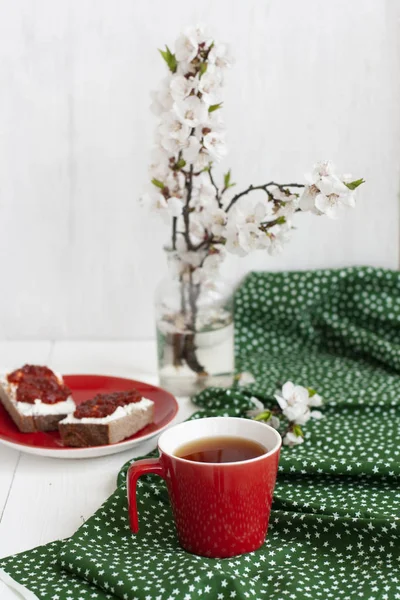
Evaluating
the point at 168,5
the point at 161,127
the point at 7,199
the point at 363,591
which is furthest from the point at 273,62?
the point at 363,591

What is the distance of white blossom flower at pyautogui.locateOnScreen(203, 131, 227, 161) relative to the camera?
1.11 metres

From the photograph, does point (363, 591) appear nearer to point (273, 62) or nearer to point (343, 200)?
point (343, 200)

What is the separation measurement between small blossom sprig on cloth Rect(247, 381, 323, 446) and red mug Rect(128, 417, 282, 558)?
0.24m

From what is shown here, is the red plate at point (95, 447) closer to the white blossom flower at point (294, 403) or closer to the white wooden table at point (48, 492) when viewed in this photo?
the white wooden table at point (48, 492)

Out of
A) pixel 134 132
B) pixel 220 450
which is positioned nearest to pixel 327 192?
pixel 220 450

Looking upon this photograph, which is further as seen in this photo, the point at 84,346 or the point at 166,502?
the point at 84,346

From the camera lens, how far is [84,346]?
4.99 ft

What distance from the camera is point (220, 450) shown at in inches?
32.9

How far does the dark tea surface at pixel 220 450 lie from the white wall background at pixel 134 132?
71 cm

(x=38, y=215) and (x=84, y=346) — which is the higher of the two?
(x=38, y=215)

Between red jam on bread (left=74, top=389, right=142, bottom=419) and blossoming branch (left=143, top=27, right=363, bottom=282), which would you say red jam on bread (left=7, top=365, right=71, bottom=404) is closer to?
red jam on bread (left=74, top=389, right=142, bottom=419)

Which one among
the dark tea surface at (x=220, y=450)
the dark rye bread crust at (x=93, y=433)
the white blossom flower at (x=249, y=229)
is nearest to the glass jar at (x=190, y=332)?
the white blossom flower at (x=249, y=229)

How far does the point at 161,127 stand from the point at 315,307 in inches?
20.6

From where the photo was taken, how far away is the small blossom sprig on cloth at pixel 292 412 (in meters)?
1.05
